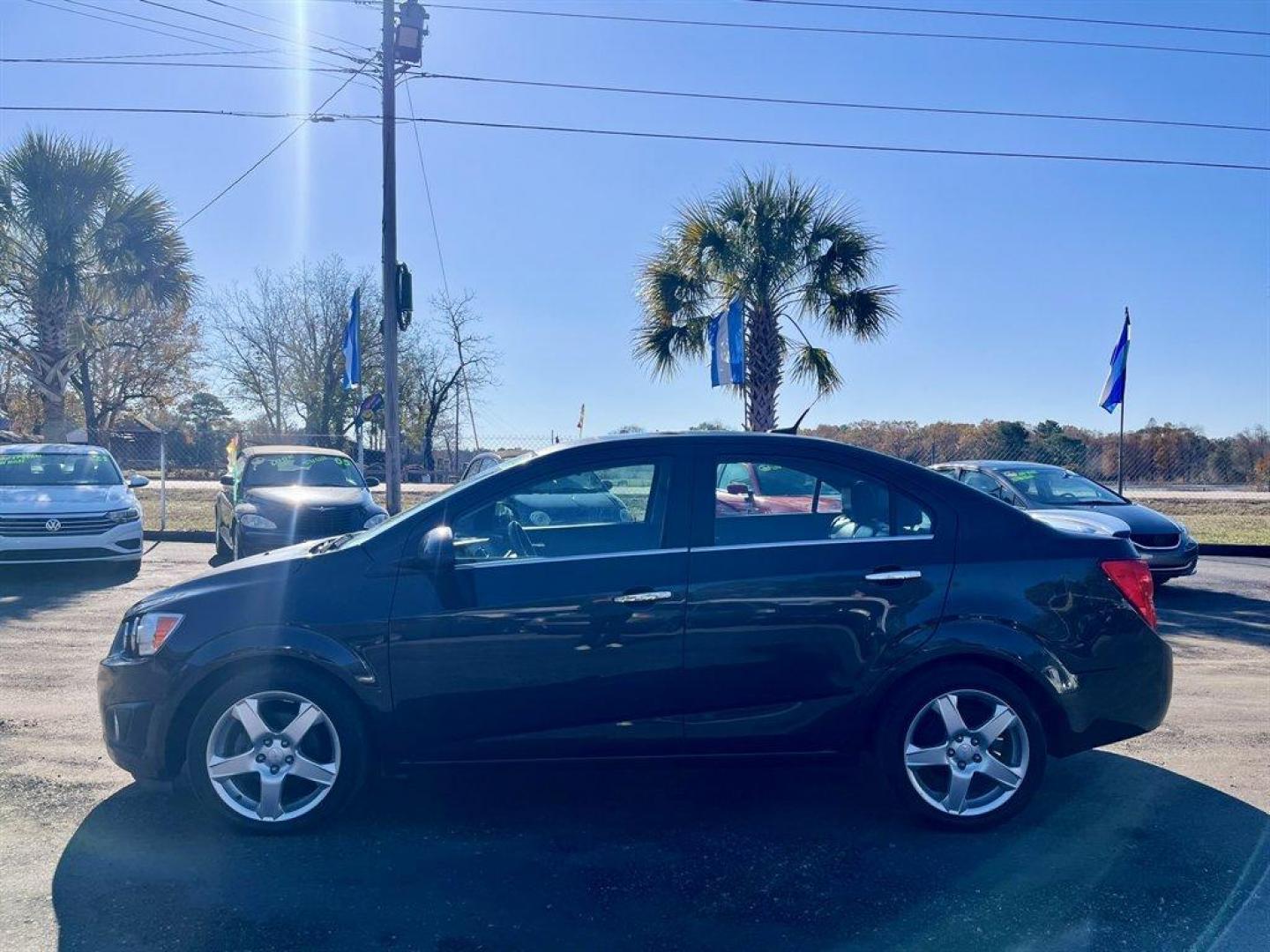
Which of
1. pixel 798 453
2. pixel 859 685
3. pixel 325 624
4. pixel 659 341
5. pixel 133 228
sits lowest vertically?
pixel 859 685

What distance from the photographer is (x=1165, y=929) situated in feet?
11.2

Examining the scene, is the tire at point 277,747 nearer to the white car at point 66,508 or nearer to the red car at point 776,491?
the red car at point 776,491

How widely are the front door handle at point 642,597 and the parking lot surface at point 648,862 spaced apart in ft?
2.37

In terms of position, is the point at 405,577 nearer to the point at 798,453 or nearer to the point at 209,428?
the point at 798,453

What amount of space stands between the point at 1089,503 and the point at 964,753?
8.51 metres

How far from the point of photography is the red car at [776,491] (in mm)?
4523

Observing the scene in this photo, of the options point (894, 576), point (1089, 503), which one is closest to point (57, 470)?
point (894, 576)

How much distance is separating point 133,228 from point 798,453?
63.1 feet

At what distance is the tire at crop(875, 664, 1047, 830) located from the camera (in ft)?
13.8

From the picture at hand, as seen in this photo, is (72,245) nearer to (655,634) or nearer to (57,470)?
(57,470)

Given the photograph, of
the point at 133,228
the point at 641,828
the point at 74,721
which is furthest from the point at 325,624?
the point at 133,228

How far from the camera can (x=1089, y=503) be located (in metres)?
11.7

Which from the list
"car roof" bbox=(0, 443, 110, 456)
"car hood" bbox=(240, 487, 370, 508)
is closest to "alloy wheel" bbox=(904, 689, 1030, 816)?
"car hood" bbox=(240, 487, 370, 508)

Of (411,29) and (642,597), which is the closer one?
(642,597)
